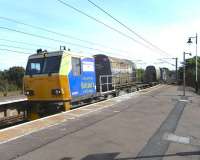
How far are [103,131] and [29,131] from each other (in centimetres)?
251

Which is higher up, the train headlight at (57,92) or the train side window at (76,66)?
the train side window at (76,66)

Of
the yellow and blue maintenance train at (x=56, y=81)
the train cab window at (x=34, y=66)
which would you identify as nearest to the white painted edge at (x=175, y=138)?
the yellow and blue maintenance train at (x=56, y=81)

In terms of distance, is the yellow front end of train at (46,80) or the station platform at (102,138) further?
the yellow front end of train at (46,80)

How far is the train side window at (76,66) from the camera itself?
17295 mm

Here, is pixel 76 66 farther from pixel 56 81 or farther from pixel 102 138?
pixel 102 138

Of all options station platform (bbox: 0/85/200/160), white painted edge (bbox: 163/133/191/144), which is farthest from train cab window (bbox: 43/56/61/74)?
white painted edge (bbox: 163/133/191/144)

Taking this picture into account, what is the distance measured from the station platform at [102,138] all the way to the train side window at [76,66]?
269 centimetres

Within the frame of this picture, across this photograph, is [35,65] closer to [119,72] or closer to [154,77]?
[119,72]

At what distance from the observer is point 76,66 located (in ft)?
58.0

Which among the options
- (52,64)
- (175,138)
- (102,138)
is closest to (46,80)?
(52,64)

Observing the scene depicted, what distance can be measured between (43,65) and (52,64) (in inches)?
21.9

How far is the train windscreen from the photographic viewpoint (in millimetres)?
16438

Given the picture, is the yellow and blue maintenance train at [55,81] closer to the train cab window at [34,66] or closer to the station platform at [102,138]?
the train cab window at [34,66]

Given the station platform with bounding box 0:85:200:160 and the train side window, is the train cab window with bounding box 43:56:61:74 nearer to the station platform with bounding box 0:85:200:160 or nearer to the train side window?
the train side window
